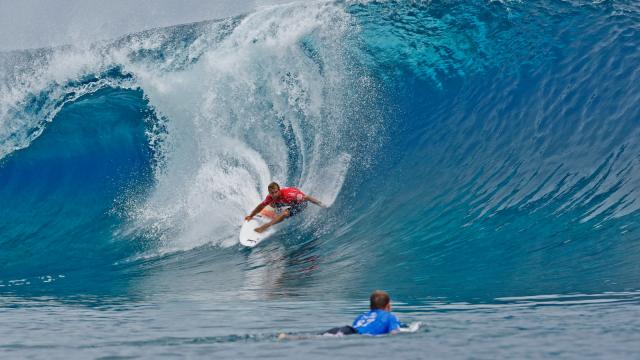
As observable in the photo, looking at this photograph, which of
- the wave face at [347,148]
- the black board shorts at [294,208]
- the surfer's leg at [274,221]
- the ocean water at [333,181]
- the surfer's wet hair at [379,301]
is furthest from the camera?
the black board shorts at [294,208]

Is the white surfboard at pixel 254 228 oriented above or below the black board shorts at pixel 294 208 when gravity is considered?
below

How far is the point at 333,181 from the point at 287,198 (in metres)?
1.36

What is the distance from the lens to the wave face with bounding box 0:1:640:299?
1076 cm

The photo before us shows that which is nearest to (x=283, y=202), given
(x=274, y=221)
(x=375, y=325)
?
(x=274, y=221)

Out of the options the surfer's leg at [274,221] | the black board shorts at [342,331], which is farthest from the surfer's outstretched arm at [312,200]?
the black board shorts at [342,331]

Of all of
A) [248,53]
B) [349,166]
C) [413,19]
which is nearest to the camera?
[349,166]

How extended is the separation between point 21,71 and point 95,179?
3.51 metres

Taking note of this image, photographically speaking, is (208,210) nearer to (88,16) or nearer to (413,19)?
(413,19)

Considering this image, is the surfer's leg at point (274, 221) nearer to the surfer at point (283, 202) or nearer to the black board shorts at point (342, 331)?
the surfer at point (283, 202)

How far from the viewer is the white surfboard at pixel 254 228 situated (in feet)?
40.5

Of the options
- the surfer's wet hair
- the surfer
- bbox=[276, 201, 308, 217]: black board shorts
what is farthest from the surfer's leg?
the surfer's wet hair

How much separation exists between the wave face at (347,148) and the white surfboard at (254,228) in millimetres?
201

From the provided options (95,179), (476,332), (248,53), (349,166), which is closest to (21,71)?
(95,179)

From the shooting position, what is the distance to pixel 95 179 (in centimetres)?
1580
